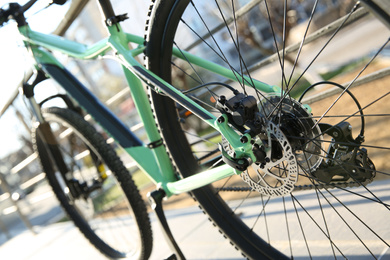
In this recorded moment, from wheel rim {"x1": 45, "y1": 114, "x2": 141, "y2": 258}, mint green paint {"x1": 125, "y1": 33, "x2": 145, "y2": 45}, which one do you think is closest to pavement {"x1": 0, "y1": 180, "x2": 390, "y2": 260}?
wheel rim {"x1": 45, "y1": 114, "x2": 141, "y2": 258}

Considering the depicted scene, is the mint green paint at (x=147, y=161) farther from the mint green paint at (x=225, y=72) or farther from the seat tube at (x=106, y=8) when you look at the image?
the seat tube at (x=106, y=8)

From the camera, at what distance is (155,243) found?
6.97ft

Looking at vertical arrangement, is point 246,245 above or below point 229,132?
below

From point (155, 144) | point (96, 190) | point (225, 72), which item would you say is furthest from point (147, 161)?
point (96, 190)

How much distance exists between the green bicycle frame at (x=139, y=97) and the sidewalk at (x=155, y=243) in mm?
482

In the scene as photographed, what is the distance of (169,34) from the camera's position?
125 cm

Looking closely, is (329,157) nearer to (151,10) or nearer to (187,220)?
(151,10)

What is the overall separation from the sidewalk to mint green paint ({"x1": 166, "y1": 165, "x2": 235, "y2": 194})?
44 centimetres

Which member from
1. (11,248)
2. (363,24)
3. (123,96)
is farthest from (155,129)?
(363,24)

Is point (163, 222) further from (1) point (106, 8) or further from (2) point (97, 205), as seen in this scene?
(2) point (97, 205)

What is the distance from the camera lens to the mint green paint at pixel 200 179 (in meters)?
1.17

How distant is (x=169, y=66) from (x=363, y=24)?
13.6 meters

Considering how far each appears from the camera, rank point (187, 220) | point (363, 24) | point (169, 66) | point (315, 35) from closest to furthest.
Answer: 1. point (169, 66)
2. point (315, 35)
3. point (187, 220)
4. point (363, 24)

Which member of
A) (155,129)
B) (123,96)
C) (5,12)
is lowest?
(155,129)
